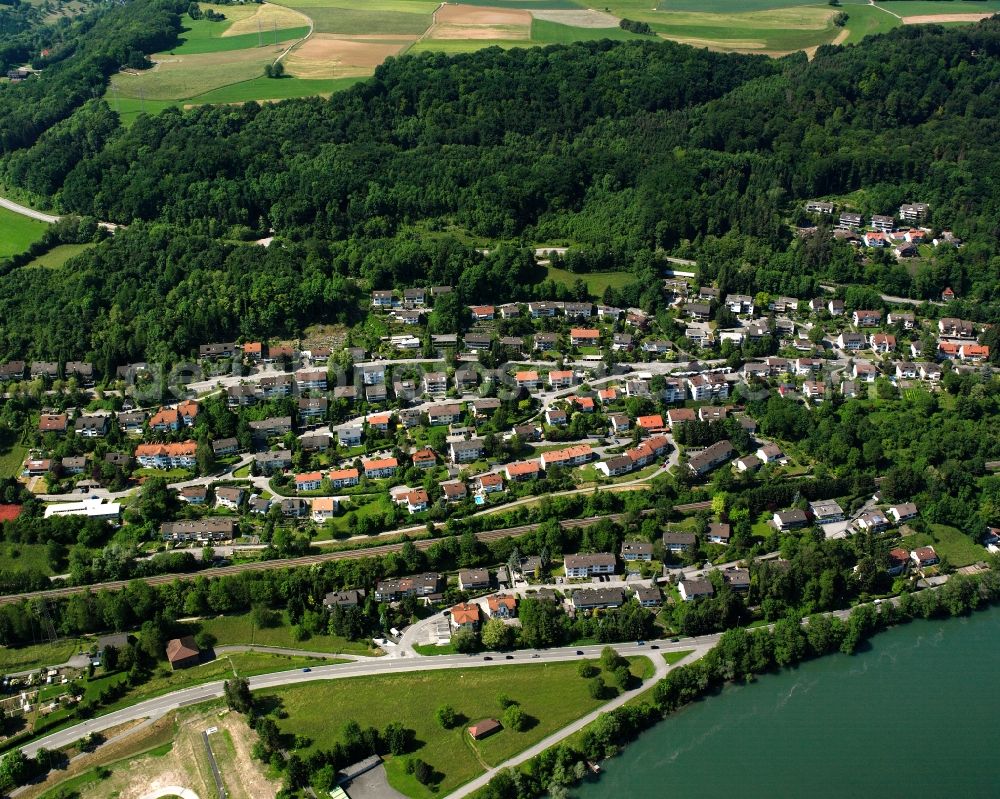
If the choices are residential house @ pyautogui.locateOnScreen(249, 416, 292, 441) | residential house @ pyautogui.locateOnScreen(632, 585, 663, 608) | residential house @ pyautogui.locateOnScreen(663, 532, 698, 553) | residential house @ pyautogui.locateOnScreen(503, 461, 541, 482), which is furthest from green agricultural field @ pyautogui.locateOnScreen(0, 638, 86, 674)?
residential house @ pyautogui.locateOnScreen(663, 532, 698, 553)

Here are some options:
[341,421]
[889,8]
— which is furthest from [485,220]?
[889,8]

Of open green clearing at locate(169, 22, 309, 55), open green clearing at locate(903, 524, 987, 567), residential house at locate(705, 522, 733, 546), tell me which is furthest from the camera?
open green clearing at locate(169, 22, 309, 55)

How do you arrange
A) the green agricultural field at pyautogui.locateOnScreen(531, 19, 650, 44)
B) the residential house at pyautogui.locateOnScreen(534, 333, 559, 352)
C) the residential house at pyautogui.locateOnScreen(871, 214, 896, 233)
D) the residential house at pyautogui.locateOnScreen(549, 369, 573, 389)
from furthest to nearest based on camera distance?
the green agricultural field at pyautogui.locateOnScreen(531, 19, 650, 44)
the residential house at pyautogui.locateOnScreen(871, 214, 896, 233)
the residential house at pyautogui.locateOnScreen(534, 333, 559, 352)
the residential house at pyautogui.locateOnScreen(549, 369, 573, 389)

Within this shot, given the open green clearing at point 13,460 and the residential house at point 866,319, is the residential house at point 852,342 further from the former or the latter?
the open green clearing at point 13,460

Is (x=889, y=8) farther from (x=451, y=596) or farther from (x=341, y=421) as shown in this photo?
(x=451, y=596)

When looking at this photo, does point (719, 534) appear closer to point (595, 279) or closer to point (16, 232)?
point (595, 279)

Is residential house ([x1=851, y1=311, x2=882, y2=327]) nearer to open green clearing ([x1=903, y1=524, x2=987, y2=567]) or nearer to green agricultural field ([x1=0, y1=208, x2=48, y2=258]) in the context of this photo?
open green clearing ([x1=903, y1=524, x2=987, y2=567])
